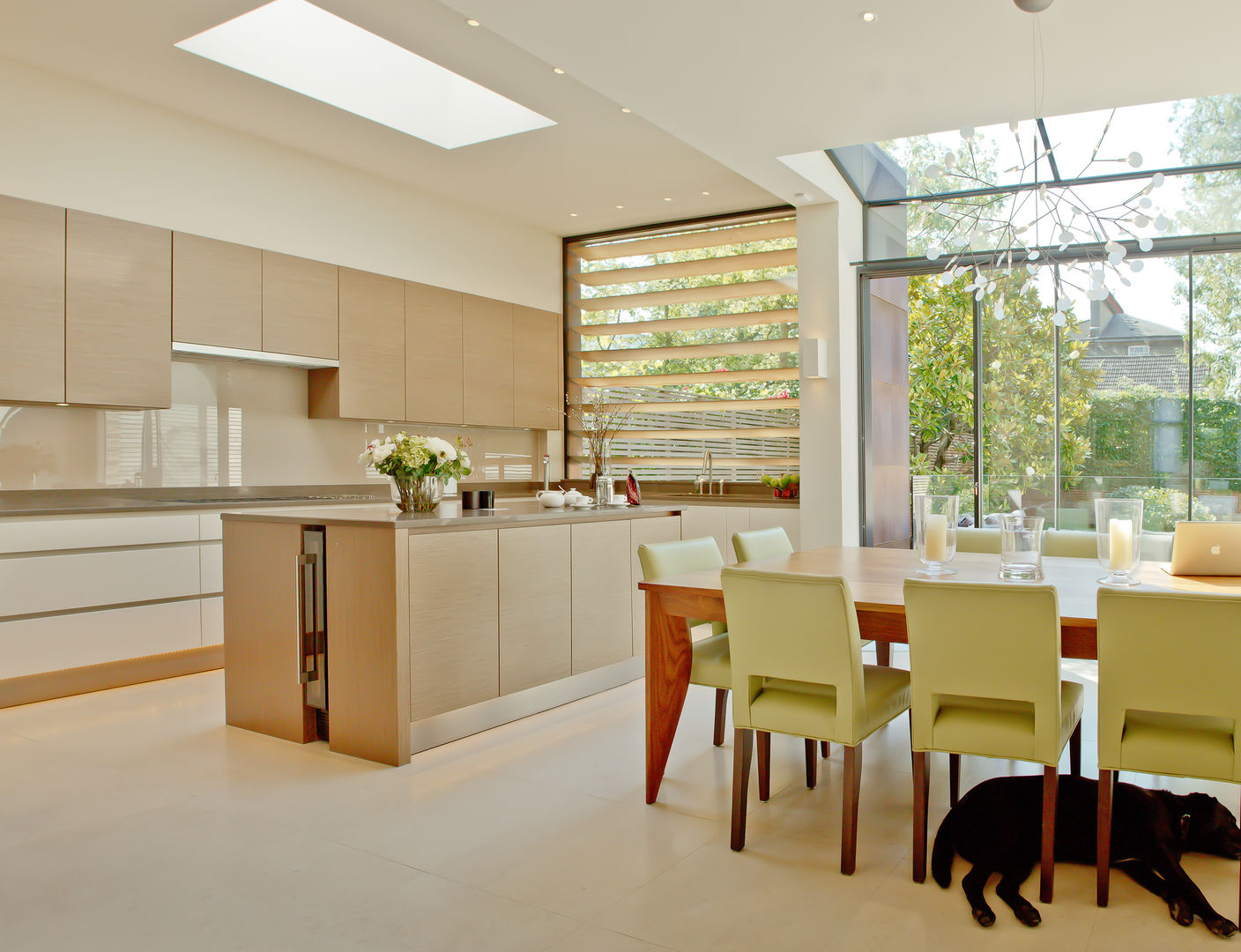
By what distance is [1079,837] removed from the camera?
96.8 inches

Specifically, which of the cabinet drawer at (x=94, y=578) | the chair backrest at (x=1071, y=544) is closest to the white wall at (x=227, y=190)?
the cabinet drawer at (x=94, y=578)

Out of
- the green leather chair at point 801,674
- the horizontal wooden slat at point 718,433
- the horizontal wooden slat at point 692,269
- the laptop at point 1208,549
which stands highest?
the horizontal wooden slat at point 692,269

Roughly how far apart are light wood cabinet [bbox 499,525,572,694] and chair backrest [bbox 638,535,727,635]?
0.62 metres

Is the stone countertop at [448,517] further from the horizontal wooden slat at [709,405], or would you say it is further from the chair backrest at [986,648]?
the horizontal wooden slat at [709,405]

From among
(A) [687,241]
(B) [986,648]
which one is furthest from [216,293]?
(B) [986,648]

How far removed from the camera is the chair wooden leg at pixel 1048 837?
7.34ft

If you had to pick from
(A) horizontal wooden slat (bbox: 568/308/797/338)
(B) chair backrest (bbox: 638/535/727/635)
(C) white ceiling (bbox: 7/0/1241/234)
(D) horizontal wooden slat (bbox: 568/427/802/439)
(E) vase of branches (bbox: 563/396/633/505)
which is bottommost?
(B) chair backrest (bbox: 638/535/727/635)

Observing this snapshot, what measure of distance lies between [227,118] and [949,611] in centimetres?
473

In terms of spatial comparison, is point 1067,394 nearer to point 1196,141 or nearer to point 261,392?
point 1196,141

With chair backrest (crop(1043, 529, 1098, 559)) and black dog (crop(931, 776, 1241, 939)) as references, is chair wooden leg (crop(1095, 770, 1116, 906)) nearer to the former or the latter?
black dog (crop(931, 776, 1241, 939))

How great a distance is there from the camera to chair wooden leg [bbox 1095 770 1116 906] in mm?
2193

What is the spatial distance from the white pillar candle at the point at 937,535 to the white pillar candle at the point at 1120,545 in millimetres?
460

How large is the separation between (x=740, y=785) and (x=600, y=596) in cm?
191

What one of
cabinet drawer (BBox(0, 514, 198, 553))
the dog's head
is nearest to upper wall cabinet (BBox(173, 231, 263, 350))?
cabinet drawer (BBox(0, 514, 198, 553))
